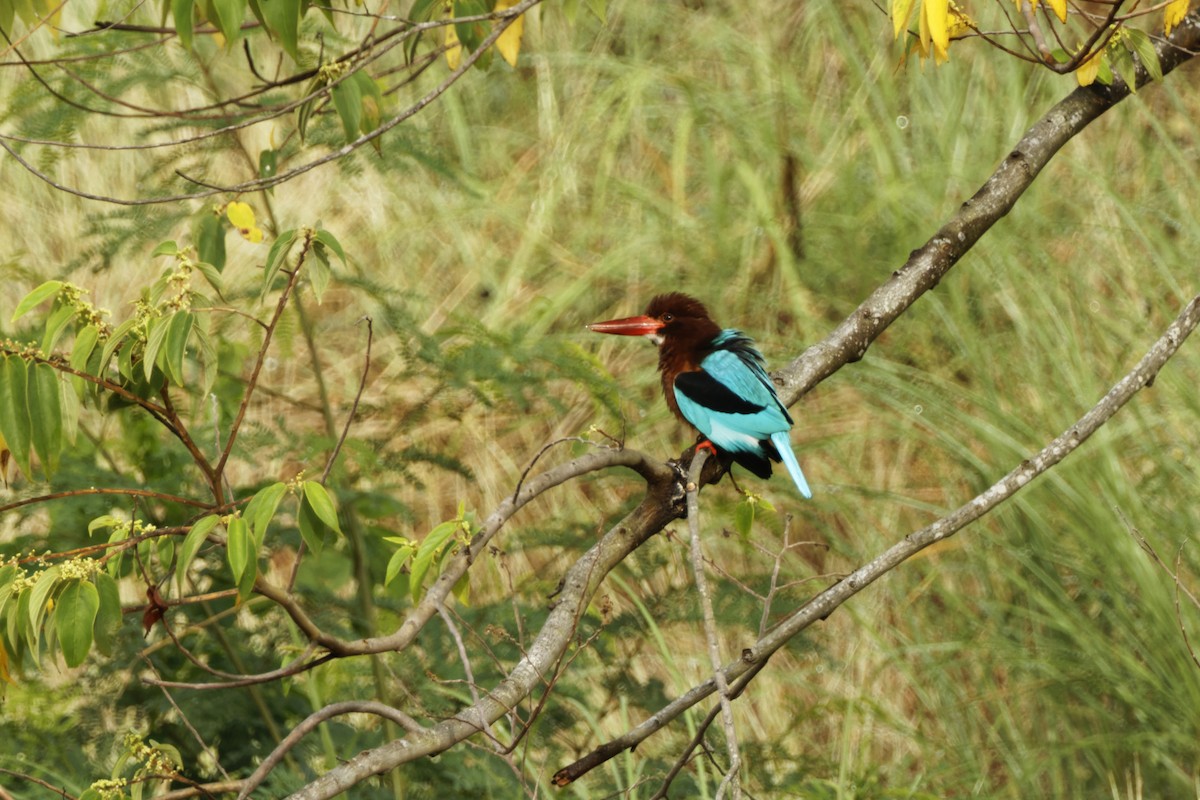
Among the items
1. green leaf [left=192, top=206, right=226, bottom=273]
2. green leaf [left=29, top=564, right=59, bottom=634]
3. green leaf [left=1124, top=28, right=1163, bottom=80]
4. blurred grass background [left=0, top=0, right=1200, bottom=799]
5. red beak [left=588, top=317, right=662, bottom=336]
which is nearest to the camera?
green leaf [left=29, top=564, right=59, bottom=634]

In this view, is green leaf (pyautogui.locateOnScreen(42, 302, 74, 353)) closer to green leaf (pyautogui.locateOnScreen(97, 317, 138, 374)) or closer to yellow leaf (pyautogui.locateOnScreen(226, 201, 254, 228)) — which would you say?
green leaf (pyautogui.locateOnScreen(97, 317, 138, 374))

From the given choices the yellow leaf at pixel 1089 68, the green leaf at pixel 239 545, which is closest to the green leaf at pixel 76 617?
the green leaf at pixel 239 545

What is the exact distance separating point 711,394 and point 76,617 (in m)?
1.25

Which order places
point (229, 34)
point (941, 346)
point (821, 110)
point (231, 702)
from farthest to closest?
1. point (821, 110)
2. point (941, 346)
3. point (231, 702)
4. point (229, 34)

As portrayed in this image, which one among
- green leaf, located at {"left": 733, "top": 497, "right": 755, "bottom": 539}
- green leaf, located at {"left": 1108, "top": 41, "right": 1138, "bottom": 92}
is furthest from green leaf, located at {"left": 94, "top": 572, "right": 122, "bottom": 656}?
Result: green leaf, located at {"left": 1108, "top": 41, "right": 1138, "bottom": 92}

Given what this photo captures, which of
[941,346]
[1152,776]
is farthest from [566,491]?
[1152,776]

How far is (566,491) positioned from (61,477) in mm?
1772

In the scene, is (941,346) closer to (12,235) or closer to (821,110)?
(821,110)

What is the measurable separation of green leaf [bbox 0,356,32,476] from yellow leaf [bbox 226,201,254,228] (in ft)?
3.00

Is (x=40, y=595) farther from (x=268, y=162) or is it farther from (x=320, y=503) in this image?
(x=268, y=162)

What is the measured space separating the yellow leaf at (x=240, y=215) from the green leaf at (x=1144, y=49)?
1596mm

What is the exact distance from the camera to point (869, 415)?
418 cm

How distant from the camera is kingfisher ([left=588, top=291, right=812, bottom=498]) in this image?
2.37 meters

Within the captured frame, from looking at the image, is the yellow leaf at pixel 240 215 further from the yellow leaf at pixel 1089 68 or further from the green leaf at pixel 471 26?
the yellow leaf at pixel 1089 68
